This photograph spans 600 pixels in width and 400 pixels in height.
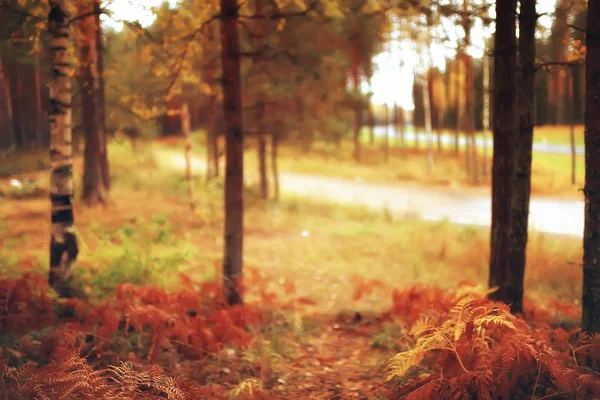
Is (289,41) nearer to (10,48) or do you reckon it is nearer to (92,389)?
(10,48)

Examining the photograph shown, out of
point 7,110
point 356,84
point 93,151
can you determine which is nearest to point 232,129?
point 7,110

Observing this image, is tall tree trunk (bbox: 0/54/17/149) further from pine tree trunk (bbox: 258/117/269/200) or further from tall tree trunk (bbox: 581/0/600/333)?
pine tree trunk (bbox: 258/117/269/200)

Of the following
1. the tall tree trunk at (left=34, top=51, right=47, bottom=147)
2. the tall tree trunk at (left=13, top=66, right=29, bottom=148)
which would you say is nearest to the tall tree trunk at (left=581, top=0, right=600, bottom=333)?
the tall tree trunk at (left=34, top=51, right=47, bottom=147)

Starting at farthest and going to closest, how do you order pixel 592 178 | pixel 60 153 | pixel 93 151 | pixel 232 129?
pixel 93 151 < pixel 232 129 < pixel 60 153 < pixel 592 178

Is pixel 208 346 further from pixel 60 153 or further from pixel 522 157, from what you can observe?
pixel 522 157

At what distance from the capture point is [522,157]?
248 inches

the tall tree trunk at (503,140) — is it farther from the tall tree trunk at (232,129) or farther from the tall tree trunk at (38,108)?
the tall tree trunk at (38,108)

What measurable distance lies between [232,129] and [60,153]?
232 centimetres

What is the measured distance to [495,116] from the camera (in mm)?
6559

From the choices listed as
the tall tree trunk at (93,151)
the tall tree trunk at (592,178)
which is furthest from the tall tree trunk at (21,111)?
the tall tree trunk at (592,178)

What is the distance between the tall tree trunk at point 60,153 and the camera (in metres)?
6.57

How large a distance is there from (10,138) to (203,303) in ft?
14.9

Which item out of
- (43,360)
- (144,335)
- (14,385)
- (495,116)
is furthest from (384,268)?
(14,385)

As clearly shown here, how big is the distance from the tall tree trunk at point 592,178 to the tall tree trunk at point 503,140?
110 centimetres
